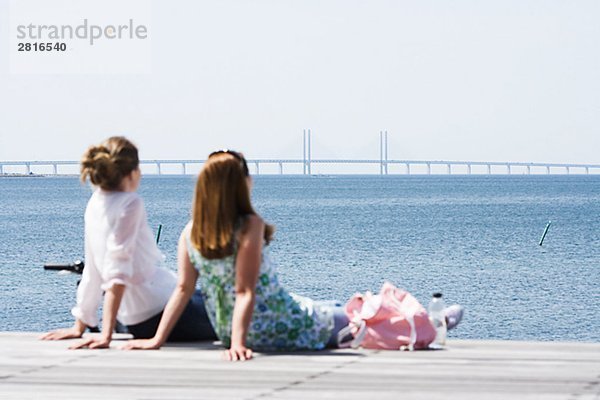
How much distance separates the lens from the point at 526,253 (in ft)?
162

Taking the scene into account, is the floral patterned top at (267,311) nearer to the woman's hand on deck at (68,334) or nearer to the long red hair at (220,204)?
the long red hair at (220,204)

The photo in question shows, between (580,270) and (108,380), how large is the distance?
3727 cm

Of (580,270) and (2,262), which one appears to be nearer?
(580,270)

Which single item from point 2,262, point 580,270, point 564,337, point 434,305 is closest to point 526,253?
point 580,270

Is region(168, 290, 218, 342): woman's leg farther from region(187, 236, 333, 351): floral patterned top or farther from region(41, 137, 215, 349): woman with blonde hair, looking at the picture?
region(187, 236, 333, 351): floral patterned top

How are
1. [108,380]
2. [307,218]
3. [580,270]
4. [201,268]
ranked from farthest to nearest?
[307,218] < [580,270] < [201,268] < [108,380]

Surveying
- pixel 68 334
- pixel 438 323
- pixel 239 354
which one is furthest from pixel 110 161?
pixel 438 323

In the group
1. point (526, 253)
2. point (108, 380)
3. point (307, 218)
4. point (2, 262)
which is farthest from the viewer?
point (307, 218)

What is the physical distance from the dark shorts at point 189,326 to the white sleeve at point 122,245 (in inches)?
14.1

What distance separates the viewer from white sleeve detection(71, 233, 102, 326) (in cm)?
654

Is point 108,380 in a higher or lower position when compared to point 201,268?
lower

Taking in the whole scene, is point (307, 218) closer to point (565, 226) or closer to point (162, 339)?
point (565, 226)

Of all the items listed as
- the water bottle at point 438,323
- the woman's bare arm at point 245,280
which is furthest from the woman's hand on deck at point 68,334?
the water bottle at point 438,323

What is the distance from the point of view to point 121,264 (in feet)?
20.6
